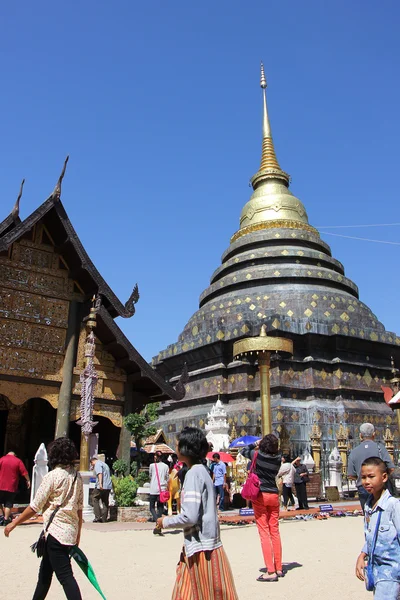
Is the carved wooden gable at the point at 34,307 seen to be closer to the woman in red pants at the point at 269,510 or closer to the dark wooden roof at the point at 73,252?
the dark wooden roof at the point at 73,252

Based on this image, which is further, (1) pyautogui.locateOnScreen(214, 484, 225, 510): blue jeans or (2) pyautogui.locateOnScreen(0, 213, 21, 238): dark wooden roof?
(2) pyautogui.locateOnScreen(0, 213, 21, 238): dark wooden roof

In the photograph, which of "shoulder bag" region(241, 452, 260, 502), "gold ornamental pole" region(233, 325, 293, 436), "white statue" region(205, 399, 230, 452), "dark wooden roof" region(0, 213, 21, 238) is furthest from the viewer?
"white statue" region(205, 399, 230, 452)

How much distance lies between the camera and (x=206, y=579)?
3227 millimetres

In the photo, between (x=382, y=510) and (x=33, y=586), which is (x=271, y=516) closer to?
(x=33, y=586)

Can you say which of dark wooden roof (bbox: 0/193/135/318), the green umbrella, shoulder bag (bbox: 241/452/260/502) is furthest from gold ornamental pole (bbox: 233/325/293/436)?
the green umbrella

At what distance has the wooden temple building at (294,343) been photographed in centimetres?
2298

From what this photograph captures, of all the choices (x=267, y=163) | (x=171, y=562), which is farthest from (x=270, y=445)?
(x=267, y=163)

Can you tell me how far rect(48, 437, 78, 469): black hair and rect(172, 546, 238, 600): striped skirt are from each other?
1337 mm

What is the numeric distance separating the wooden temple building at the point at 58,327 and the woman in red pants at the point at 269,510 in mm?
6965

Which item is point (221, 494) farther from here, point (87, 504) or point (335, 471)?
point (335, 471)

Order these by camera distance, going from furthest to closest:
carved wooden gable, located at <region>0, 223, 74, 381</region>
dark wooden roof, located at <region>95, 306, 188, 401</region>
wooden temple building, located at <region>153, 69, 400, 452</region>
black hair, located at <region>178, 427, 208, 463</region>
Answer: wooden temple building, located at <region>153, 69, 400, 452</region>
dark wooden roof, located at <region>95, 306, 188, 401</region>
carved wooden gable, located at <region>0, 223, 74, 381</region>
black hair, located at <region>178, 427, 208, 463</region>

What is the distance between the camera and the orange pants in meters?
5.58

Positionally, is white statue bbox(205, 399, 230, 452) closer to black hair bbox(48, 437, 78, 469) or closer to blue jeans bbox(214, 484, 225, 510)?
blue jeans bbox(214, 484, 225, 510)

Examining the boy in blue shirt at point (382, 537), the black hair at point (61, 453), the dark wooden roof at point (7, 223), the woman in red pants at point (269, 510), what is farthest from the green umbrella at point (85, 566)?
the dark wooden roof at point (7, 223)
